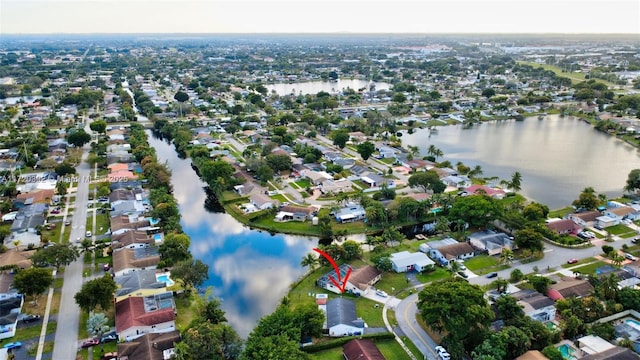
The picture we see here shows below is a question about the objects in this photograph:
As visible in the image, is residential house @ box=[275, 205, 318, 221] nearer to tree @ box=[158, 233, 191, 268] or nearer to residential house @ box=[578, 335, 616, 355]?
tree @ box=[158, 233, 191, 268]

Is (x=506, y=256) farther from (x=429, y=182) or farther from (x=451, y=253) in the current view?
(x=429, y=182)

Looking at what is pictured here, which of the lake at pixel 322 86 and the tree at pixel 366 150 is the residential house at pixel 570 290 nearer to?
the tree at pixel 366 150

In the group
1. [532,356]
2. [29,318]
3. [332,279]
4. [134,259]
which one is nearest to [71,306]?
[29,318]

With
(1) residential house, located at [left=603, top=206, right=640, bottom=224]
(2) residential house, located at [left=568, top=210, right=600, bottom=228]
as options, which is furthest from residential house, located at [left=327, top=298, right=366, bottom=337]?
(1) residential house, located at [left=603, top=206, right=640, bottom=224]

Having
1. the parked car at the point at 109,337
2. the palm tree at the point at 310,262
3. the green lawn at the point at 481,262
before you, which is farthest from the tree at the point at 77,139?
the green lawn at the point at 481,262

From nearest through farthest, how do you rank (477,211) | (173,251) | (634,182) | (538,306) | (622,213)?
(538,306) → (173,251) → (477,211) → (622,213) → (634,182)

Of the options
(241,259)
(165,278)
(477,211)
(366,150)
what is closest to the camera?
(165,278)
